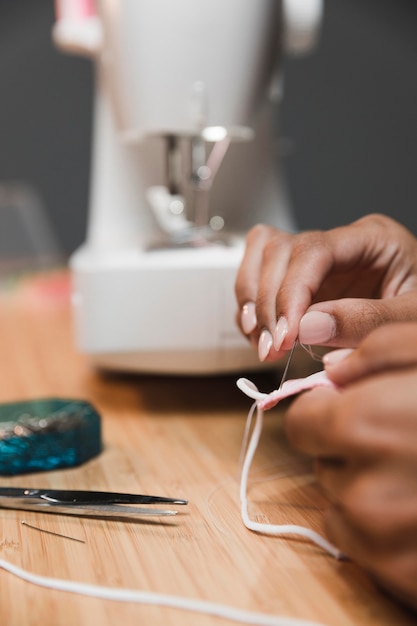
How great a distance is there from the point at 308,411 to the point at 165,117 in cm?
54

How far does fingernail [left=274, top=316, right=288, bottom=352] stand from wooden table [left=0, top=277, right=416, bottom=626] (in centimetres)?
15

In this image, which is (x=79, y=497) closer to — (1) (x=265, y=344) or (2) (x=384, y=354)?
(1) (x=265, y=344)

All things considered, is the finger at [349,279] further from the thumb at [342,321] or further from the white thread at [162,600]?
the white thread at [162,600]

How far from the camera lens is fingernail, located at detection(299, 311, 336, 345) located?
580mm

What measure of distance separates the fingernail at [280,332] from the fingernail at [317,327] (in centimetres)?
2

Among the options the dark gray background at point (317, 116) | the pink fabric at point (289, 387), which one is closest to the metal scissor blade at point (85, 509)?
the pink fabric at point (289, 387)

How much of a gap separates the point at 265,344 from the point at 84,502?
20 centimetres

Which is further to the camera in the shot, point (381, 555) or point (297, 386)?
point (297, 386)

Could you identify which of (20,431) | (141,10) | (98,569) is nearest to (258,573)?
(98,569)

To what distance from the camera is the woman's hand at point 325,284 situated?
58 centimetres

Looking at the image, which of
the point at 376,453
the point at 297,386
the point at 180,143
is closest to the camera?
the point at 376,453

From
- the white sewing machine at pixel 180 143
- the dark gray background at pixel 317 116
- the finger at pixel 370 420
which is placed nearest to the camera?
the finger at pixel 370 420

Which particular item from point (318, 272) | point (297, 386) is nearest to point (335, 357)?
point (297, 386)

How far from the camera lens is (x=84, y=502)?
63 centimetres
